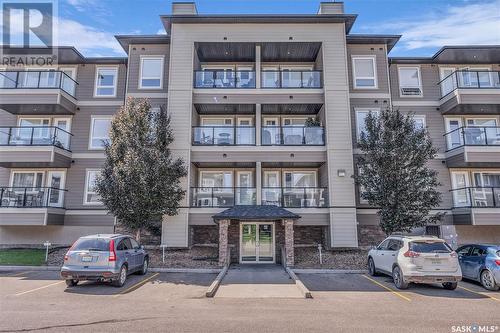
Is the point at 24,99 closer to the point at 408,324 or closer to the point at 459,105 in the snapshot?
the point at 408,324

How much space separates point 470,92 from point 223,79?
1389 centimetres

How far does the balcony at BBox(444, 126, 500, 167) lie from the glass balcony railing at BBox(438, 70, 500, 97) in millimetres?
2549

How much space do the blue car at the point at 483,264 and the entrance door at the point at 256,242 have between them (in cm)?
853

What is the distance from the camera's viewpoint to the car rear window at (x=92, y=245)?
10.1m

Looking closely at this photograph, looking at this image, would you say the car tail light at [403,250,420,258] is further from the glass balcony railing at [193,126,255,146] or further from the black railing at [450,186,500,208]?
the glass balcony railing at [193,126,255,146]

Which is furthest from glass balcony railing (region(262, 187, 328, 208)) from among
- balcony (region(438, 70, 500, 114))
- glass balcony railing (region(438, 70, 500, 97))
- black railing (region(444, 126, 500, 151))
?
glass balcony railing (region(438, 70, 500, 97))

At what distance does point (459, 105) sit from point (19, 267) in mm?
23784

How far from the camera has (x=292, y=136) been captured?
680 inches

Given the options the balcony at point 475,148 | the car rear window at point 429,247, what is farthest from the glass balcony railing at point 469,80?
the car rear window at point 429,247

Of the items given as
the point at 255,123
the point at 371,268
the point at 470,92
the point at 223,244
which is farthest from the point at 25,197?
the point at 470,92

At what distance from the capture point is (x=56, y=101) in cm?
1742

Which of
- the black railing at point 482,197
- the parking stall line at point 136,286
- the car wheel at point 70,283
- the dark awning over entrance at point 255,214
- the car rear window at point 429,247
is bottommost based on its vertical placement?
the parking stall line at point 136,286

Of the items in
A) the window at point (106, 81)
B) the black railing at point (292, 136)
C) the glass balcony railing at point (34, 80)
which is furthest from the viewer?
the window at point (106, 81)

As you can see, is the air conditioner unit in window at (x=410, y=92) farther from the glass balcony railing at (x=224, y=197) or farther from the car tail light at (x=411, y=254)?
the car tail light at (x=411, y=254)
